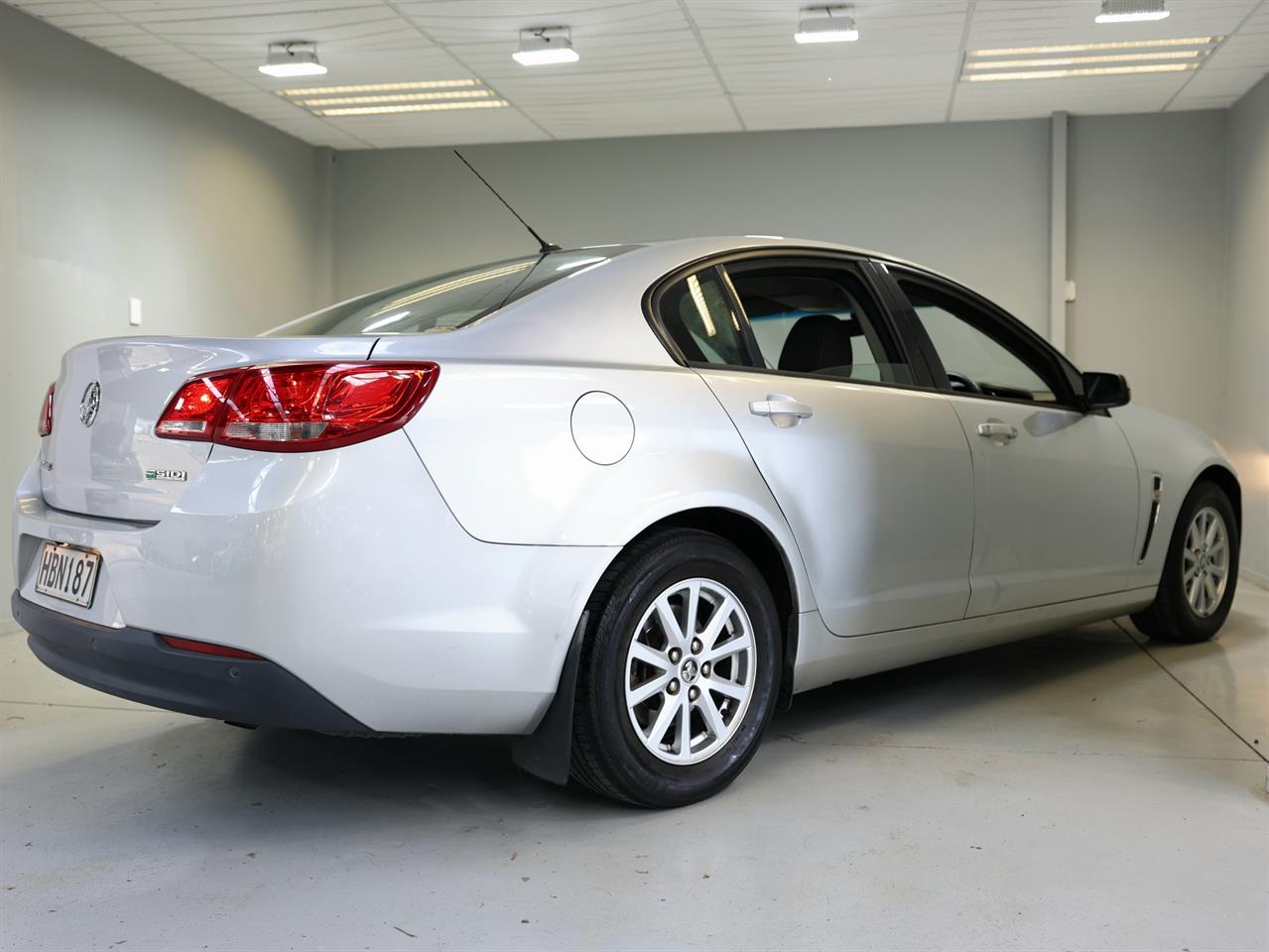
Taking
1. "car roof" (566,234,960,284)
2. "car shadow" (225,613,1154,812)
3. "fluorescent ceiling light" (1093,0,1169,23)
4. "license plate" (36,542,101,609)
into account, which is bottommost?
"car shadow" (225,613,1154,812)

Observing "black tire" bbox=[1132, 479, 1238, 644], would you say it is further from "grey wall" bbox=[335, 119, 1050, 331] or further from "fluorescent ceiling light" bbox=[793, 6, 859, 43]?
"grey wall" bbox=[335, 119, 1050, 331]

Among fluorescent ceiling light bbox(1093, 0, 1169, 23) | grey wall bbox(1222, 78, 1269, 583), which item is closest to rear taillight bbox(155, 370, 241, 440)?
fluorescent ceiling light bbox(1093, 0, 1169, 23)

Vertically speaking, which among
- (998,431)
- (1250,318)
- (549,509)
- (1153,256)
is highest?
(1153,256)

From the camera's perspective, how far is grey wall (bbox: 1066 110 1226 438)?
24.1ft

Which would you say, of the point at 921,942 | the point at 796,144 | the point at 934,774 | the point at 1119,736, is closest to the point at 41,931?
the point at 921,942

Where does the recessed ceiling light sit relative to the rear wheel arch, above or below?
above

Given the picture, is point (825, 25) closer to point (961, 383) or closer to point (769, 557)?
point (961, 383)

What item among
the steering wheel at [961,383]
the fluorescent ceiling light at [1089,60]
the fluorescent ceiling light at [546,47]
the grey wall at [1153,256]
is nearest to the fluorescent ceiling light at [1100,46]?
the fluorescent ceiling light at [1089,60]

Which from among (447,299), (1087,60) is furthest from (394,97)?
(447,299)

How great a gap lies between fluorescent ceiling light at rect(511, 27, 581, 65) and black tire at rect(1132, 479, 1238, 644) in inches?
138

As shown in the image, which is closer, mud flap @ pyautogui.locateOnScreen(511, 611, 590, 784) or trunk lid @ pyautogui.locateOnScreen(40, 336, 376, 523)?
trunk lid @ pyautogui.locateOnScreen(40, 336, 376, 523)

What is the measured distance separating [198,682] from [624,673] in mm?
773

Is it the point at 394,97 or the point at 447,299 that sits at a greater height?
the point at 394,97

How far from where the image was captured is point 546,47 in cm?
585
